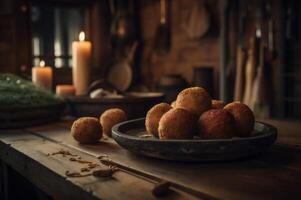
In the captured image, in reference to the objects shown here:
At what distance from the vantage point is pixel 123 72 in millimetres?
4141

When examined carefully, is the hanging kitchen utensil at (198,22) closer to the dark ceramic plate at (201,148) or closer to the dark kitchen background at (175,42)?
the dark kitchen background at (175,42)

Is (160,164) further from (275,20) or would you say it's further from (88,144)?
(275,20)

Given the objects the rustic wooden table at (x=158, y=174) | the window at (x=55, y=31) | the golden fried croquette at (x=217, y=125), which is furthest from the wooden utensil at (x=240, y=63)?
the golden fried croquette at (x=217, y=125)

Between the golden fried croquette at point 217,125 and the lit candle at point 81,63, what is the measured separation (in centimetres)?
98

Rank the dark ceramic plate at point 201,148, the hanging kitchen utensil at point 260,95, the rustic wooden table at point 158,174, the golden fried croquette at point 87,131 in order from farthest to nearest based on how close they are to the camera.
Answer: the hanging kitchen utensil at point 260,95
the golden fried croquette at point 87,131
the dark ceramic plate at point 201,148
the rustic wooden table at point 158,174

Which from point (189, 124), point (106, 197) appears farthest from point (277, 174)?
point (106, 197)

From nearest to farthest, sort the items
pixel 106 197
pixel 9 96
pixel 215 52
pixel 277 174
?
pixel 106 197, pixel 277 174, pixel 9 96, pixel 215 52

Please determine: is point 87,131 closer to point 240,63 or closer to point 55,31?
point 240,63

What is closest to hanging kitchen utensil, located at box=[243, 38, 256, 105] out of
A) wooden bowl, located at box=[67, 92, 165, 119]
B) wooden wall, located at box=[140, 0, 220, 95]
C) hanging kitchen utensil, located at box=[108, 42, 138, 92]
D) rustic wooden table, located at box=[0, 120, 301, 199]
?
wooden wall, located at box=[140, 0, 220, 95]

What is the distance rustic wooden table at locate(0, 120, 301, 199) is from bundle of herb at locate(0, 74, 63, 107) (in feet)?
1.02

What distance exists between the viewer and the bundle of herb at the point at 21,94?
1.38 metres

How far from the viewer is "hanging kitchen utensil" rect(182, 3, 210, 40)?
3.48 meters

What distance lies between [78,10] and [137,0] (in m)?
0.65

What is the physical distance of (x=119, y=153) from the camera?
943 mm
